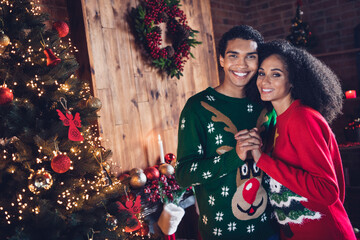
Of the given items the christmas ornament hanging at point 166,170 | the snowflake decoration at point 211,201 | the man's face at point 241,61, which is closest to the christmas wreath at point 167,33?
the christmas ornament hanging at point 166,170

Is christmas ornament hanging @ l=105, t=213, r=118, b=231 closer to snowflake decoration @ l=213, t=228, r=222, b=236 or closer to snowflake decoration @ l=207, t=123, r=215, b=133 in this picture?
snowflake decoration @ l=213, t=228, r=222, b=236

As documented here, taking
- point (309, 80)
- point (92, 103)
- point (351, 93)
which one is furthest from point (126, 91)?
point (351, 93)

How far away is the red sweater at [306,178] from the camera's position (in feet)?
4.12

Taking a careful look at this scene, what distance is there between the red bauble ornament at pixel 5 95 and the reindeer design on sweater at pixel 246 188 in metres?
0.87

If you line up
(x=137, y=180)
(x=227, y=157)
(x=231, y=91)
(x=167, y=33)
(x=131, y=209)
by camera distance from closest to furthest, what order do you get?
(x=227, y=157)
(x=231, y=91)
(x=131, y=209)
(x=137, y=180)
(x=167, y=33)

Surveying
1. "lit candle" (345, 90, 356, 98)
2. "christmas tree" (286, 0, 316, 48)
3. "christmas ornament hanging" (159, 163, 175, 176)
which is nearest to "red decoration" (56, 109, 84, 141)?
"christmas ornament hanging" (159, 163, 175, 176)

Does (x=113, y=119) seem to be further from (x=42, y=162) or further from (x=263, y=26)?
(x=263, y=26)

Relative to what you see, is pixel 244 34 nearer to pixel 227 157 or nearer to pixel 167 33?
pixel 227 157

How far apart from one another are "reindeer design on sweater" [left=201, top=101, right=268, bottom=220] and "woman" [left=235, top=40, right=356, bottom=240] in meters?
0.06

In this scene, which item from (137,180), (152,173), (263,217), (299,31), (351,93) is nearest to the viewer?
(263,217)

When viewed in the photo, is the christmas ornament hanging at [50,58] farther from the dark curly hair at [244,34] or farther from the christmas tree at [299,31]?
the christmas tree at [299,31]

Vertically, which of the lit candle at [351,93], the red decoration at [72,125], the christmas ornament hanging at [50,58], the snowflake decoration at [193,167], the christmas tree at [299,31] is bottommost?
the snowflake decoration at [193,167]

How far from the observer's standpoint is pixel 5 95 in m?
1.31

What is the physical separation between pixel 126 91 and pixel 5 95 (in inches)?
50.6
